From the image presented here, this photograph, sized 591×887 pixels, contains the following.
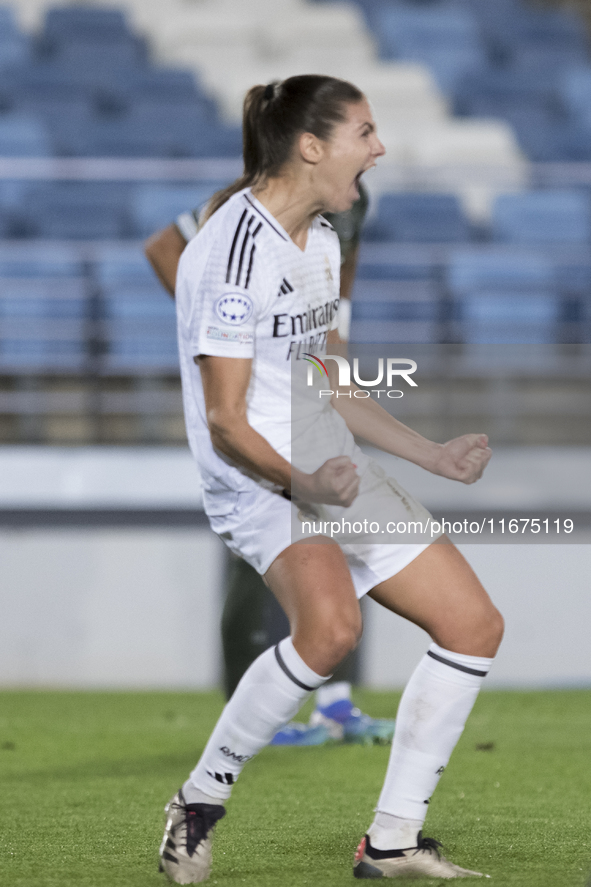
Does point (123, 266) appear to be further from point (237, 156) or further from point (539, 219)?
point (539, 219)

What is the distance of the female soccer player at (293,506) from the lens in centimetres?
198

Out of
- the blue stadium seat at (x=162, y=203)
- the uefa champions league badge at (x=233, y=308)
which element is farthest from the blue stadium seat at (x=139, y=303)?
the uefa champions league badge at (x=233, y=308)

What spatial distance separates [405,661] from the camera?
4715mm

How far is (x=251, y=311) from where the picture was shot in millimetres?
1967

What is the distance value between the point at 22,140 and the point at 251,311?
5862 millimetres

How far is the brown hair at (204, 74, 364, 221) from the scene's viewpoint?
2.03 meters

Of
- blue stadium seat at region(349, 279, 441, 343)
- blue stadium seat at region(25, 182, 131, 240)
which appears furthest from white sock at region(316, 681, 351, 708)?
blue stadium seat at region(25, 182, 131, 240)

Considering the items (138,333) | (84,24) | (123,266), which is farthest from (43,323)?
(84,24)

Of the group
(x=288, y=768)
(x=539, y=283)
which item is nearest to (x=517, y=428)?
(x=539, y=283)

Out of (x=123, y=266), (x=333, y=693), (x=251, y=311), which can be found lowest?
(x=333, y=693)

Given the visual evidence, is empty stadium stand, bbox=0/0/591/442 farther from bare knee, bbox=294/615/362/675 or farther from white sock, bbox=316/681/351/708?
bare knee, bbox=294/615/362/675

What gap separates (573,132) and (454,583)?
7.26 meters

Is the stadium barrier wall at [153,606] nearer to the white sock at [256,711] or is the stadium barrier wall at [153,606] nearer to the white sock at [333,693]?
the white sock at [333,693]

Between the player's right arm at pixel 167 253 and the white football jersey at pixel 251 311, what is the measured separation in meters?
0.98
